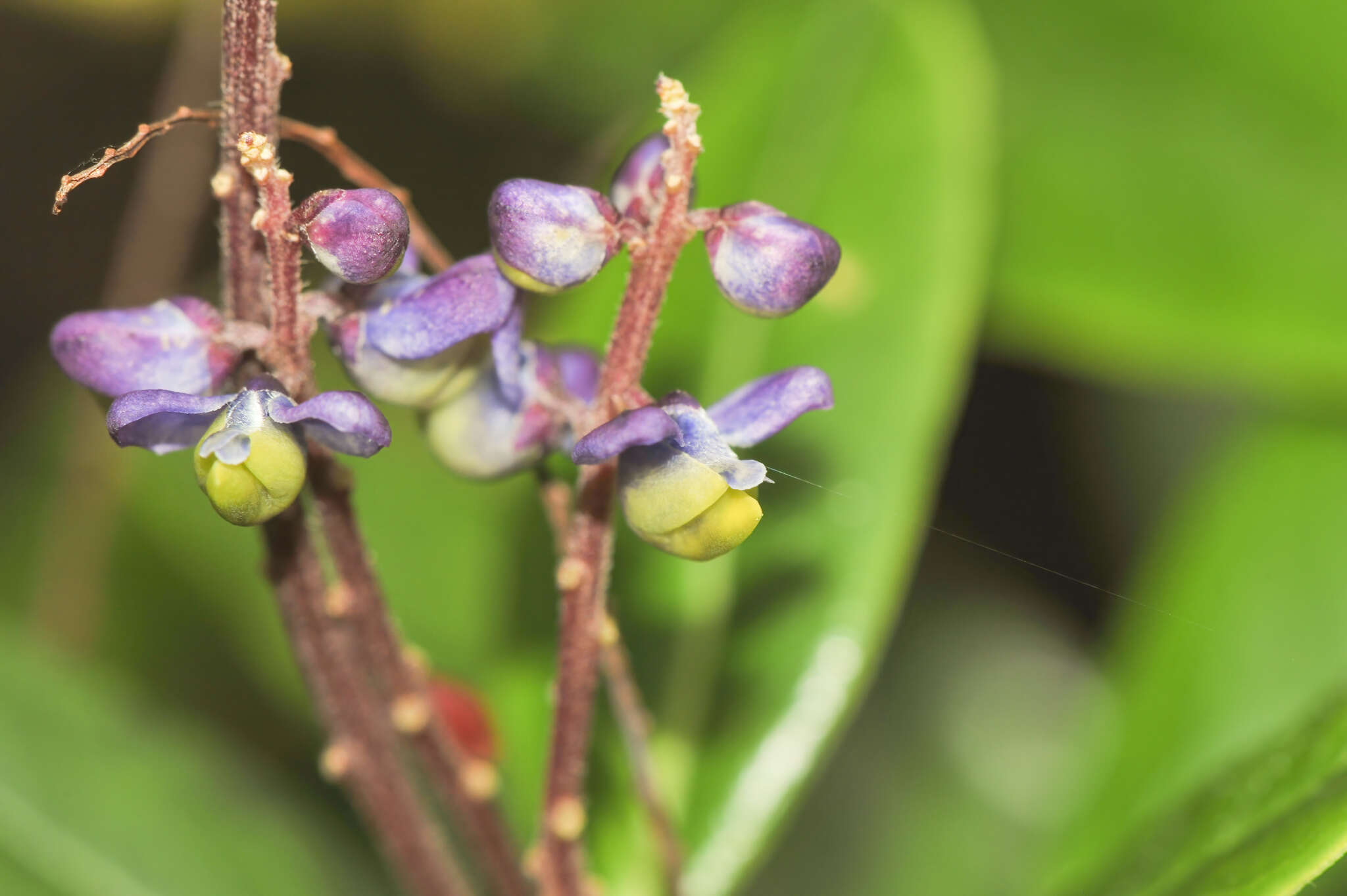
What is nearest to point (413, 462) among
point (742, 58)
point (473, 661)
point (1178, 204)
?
point (473, 661)

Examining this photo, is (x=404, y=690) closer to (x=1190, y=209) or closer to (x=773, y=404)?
(x=773, y=404)

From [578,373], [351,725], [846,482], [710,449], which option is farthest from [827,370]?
[710,449]

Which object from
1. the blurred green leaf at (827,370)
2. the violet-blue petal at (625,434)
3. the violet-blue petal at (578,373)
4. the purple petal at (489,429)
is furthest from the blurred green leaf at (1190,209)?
the violet-blue petal at (625,434)

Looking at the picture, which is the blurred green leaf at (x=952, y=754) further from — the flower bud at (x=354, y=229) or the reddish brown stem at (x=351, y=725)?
the flower bud at (x=354, y=229)

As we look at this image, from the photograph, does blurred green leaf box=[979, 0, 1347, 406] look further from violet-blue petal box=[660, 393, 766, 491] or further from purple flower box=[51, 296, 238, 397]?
purple flower box=[51, 296, 238, 397]

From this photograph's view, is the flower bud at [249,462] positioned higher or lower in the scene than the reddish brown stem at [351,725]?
higher

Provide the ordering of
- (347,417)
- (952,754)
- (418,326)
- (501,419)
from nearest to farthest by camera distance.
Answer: (347,417) → (418,326) → (501,419) → (952,754)
